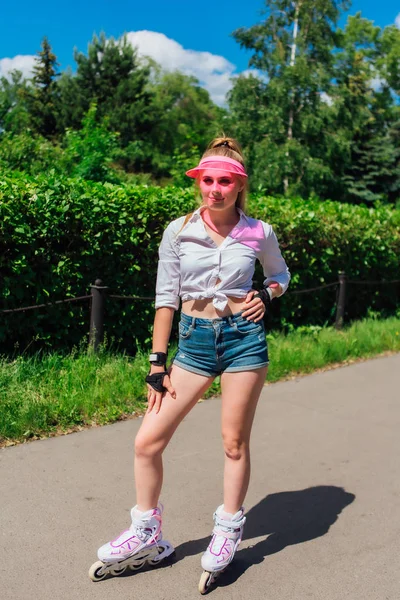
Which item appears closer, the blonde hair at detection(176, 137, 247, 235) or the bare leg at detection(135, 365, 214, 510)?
the bare leg at detection(135, 365, 214, 510)

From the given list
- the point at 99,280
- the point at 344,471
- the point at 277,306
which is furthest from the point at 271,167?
the point at 344,471

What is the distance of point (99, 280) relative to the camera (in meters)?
5.88

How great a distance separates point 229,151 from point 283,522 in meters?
2.10

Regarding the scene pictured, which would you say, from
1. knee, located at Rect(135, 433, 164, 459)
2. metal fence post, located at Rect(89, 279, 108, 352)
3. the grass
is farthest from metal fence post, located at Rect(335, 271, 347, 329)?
knee, located at Rect(135, 433, 164, 459)

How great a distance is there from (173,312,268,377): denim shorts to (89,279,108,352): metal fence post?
3120mm

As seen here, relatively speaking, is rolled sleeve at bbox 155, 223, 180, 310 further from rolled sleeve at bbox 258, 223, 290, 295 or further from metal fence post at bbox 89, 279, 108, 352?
metal fence post at bbox 89, 279, 108, 352

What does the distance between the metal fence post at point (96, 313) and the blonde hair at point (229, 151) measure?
308 cm

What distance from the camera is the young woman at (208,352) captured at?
2.78 metres

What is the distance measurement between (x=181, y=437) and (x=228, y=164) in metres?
2.59

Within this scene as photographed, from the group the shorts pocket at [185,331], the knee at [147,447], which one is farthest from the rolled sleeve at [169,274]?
the knee at [147,447]

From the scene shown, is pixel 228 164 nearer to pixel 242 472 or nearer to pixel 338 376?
pixel 242 472

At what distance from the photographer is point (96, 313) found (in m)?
5.85

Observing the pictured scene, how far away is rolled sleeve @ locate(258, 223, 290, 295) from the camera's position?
300 cm

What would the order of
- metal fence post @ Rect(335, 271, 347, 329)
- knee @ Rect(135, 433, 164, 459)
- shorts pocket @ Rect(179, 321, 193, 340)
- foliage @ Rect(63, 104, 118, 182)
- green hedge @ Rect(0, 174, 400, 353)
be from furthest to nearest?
foliage @ Rect(63, 104, 118, 182) < metal fence post @ Rect(335, 271, 347, 329) < green hedge @ Rect(0, 174, 400, 353) < shorts pocket @ Rect(179, 321, 193, 340) < knee @ Rect(135, 433, 164, 459)
